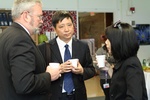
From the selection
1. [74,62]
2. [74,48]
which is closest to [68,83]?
[74,62]

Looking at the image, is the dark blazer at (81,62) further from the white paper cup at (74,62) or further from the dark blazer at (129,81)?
the dark blazer at (129,81)

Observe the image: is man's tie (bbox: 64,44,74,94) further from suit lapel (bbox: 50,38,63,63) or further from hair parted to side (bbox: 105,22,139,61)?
hair parted to side (bbox: 105,22,139,61)

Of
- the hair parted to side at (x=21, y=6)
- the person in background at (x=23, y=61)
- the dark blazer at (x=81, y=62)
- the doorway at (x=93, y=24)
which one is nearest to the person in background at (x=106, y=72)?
the dark blazer at (x=81, y=62)

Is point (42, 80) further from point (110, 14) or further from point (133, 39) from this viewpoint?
point (110, 14)

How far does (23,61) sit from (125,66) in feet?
2.38

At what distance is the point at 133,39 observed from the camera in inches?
60.4

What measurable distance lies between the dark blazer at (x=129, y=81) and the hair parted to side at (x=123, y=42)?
5cm

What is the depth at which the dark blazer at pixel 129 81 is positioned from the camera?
143cm

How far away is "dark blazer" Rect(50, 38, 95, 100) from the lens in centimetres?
193

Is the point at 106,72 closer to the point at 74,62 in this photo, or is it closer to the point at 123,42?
the point at 74,62

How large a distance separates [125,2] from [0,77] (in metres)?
4.70

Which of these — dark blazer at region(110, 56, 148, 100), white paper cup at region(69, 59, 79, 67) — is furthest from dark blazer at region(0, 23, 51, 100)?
dark blazer at region(110, 56, 148, 100)

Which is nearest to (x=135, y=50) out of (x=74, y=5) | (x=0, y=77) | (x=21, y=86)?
(x=21, y=86)

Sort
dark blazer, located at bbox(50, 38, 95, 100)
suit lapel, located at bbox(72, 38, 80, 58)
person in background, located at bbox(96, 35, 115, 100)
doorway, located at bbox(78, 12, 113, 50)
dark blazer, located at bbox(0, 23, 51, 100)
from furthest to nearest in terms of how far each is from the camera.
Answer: doorway, located at bbox(78, 12, 113, 50) < person in background, located at bbox(96, 35, 115, 100) < suit lapel, located at bbox(72, 38, 80, 58) < dark blazer, located at bbox(50, 38, 95, 100) < dark blazer, located at bbox(0, 23, 51, 100)
